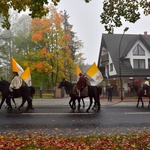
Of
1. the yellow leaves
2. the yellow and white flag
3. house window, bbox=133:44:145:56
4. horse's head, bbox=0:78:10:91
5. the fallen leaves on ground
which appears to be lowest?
the fallen leaves on ground

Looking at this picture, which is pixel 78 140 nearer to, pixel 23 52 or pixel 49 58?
pixel 49 58

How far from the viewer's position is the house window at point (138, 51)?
1656 inches

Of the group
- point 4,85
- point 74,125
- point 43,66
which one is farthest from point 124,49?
point 74,125

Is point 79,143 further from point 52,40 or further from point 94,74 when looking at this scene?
point 52,40

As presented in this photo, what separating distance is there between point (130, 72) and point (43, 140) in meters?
34.1

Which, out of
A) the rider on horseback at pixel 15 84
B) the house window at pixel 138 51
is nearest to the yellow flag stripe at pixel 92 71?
the rider on horseback at pixel 15 84

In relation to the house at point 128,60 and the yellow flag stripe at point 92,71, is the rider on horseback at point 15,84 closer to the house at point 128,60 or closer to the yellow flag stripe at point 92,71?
the yellow flag stripe at point 92,71

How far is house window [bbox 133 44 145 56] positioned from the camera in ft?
138

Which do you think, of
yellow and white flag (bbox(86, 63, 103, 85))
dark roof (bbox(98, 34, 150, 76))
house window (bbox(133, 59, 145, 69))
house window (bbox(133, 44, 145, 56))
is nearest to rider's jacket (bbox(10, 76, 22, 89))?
yellow and white flag (bbox(86, 63, 103, 85))

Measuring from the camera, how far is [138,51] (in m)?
42.2

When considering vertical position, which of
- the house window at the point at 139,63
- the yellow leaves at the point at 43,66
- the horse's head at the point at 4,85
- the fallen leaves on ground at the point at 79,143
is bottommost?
the fallen leaves on ground at the point at 79,143

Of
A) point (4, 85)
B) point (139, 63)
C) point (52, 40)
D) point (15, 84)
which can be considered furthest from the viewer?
point (139, 63)

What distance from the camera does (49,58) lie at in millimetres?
36188

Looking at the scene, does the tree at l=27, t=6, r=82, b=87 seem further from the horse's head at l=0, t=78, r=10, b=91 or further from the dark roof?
the horse's head at l=0, t=78, r=10, b=91
